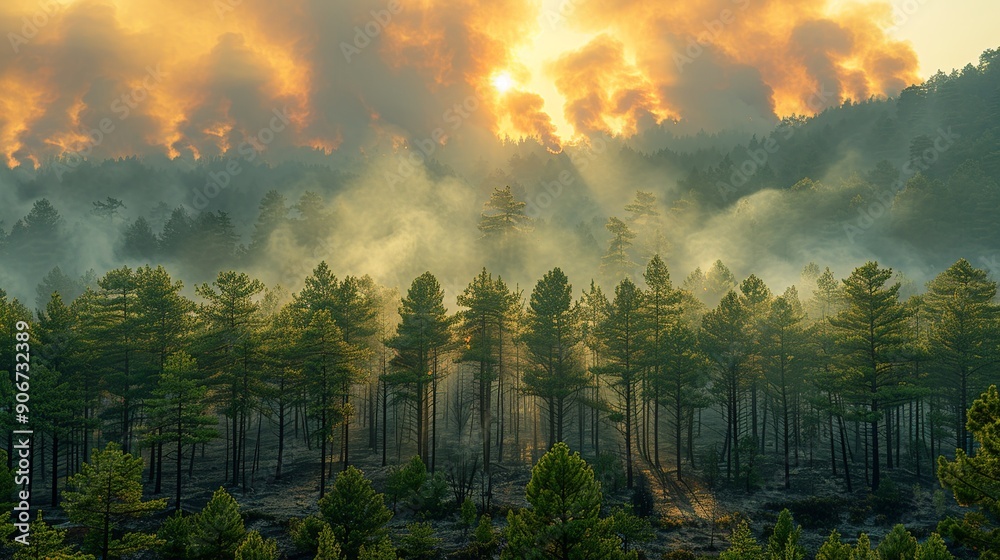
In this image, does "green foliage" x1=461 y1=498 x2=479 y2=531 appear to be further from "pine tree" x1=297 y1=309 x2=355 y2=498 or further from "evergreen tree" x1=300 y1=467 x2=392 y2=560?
"pine tree" x1=297 y1=309 x2=355 y2=498

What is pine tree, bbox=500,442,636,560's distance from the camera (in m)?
18.6

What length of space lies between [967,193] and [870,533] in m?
79.9

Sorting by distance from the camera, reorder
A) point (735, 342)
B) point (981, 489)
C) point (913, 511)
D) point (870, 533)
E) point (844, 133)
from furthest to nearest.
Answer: point (844, 133) < point (735, 342) < point (913, 511) < point (870, 533) < point (981, 489)

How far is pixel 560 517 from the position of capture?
749 inches

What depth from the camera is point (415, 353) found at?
39312mm

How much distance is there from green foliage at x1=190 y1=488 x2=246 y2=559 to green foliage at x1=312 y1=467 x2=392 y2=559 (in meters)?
3.62

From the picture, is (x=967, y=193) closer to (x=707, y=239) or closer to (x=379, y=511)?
(x=707, y=239)

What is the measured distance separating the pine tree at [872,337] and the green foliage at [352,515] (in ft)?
103

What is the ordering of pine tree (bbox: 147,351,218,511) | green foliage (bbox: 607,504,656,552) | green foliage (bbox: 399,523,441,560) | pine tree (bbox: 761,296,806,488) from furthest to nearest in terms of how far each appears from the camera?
pine tree (bbox: 761,296,806,488) < pine tree (bbox: 147,351,218,511) < green foliage (bbox: 607,504,656,552) < green foliage (bbox: 399,523,441,560)

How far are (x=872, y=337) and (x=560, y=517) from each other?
27.8 metres

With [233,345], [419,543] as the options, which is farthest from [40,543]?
[233,345]

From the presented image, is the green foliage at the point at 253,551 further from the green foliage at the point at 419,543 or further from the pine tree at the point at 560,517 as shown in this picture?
the pine tree at the point at 560,517

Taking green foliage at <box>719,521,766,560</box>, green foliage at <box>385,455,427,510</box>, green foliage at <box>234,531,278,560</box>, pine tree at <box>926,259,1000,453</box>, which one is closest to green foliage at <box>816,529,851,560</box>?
green foliage at <box>719,521,766,560</box>

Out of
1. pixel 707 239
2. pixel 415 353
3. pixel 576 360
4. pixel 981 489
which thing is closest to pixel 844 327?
pixel 576 360
